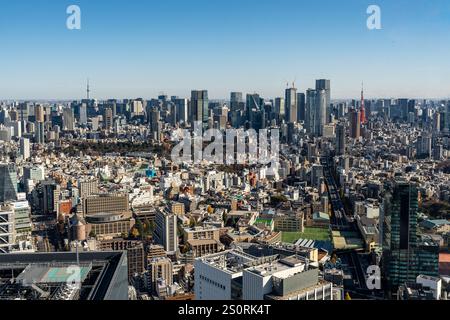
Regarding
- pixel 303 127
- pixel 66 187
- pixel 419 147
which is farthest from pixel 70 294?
pixel 303 127

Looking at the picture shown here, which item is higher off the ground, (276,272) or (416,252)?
(276,272)

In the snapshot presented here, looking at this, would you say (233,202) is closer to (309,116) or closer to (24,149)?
(309,116)

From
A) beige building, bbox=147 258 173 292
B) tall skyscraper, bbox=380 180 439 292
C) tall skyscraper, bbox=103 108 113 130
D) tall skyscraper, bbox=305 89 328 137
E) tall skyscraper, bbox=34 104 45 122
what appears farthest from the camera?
tall skyscraper, bbox=103 108 113 130

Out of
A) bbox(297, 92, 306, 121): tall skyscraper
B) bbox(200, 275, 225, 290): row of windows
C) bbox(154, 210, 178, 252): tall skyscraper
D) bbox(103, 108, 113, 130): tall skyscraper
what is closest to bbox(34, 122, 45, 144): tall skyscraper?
bbox(103, 108, 113, 130): tall skyscraper

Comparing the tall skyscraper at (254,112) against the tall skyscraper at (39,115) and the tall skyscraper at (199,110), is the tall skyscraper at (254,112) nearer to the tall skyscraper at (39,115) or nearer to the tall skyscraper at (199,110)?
the tall skyscraper at (199,110)

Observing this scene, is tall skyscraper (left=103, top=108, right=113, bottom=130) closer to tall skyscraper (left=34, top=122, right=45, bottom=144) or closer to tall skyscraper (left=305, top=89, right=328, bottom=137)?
tall skyscraper (left=34, top=122, right=45, bottom=144)

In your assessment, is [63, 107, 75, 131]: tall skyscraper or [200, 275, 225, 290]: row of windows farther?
[63, 107, 75, 131]: tall skyscraper

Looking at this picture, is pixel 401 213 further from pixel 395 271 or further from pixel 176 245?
pixel 176 245
